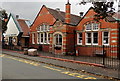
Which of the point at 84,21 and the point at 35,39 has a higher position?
the point at 84,21

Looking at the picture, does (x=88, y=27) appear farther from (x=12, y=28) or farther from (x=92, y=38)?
(x=12, y=28)

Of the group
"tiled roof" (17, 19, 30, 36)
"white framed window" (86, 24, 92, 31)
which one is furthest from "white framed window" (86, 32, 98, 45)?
"tiled roof" (17, 19, 30, 36)

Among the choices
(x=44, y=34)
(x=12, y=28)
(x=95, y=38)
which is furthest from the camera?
(x=12, y=28)

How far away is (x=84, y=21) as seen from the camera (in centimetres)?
1903

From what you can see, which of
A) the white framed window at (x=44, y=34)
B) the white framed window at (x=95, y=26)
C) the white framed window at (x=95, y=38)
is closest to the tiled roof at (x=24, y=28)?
the white framed window at (x=44, y=34)

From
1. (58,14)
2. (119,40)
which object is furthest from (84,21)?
(58,14)

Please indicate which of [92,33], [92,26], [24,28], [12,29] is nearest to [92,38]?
[92,33]

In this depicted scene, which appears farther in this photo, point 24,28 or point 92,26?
point 24,28

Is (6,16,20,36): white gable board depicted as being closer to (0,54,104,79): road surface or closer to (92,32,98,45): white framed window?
(92,32,98,45): white framed window

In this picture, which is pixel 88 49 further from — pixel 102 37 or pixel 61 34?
pixel 61 34

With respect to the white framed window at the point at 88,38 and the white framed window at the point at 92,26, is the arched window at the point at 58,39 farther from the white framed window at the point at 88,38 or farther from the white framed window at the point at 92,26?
the white framed window at the point at 92,26

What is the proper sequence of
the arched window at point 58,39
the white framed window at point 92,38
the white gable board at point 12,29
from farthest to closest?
the white gable board at point 12,29, the arched window at point 58,39, the white framed window at point 92,38

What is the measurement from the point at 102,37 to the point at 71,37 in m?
4.36

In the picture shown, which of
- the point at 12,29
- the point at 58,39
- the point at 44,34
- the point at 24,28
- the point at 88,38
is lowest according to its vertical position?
the point at 58,39
